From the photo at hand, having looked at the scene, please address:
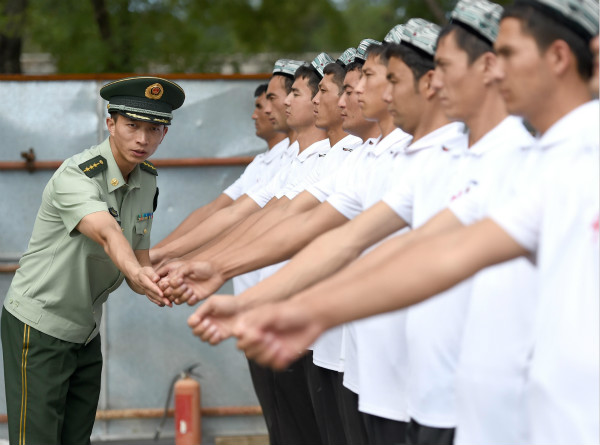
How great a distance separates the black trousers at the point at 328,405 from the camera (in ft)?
15.2

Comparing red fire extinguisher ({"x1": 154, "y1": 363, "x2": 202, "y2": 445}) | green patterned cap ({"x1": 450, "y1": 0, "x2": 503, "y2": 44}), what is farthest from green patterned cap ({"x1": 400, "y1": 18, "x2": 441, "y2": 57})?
red fire extinguisher ({"x1": 154, "y1": 363, "x2": 202, "y2": 445})

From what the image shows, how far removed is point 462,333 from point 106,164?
6.91 ft

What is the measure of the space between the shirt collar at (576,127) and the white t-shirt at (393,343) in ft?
→ 2.83

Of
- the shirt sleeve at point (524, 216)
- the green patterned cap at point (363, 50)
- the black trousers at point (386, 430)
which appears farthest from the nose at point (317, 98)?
the shirt sleeve at point (524, 216)

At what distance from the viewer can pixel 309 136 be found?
554 centimetres

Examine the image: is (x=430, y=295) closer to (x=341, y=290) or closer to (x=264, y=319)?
(x=341, y=290)

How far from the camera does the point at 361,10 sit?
19188mm

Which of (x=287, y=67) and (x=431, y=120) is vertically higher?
(x=287, y=67)

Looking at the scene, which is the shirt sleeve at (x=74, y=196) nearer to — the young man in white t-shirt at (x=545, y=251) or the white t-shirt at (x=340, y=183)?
the white t-shirt at (x=340, y=183)

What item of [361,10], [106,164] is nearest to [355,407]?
[106,164]

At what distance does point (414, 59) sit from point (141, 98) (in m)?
1.45

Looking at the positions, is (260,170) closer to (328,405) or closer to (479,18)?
(328,405)

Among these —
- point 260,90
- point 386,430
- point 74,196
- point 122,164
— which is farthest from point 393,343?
point 260,90

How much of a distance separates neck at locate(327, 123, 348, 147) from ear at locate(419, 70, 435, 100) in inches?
58.1
